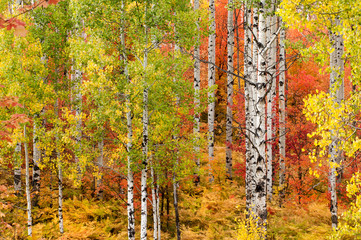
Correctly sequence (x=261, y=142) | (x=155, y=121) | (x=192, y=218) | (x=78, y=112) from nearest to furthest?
(x=261, y=142)
(x=155, y=121)
(x=192, y=218)
(x=78, y=112)

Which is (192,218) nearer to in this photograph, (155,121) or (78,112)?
(155,121)

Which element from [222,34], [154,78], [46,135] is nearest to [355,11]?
[154,78]

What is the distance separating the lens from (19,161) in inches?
411

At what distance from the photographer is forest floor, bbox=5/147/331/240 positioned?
10.0m

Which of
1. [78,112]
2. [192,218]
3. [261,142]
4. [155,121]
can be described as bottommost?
[192,218]

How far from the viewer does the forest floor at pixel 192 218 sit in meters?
10.0

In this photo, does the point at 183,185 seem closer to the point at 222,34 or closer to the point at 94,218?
the point at 94,218

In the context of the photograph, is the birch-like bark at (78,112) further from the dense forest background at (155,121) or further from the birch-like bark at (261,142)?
the birch-like bark at (261,142)

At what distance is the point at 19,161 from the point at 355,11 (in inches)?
449

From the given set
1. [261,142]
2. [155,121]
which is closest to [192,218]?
[155,121]

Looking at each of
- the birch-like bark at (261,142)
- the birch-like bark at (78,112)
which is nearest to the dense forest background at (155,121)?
the birch-like bark at (261,142)

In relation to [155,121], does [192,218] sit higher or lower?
lower

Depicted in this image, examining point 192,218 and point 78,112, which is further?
point 78,112

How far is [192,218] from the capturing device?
37.3 ft
